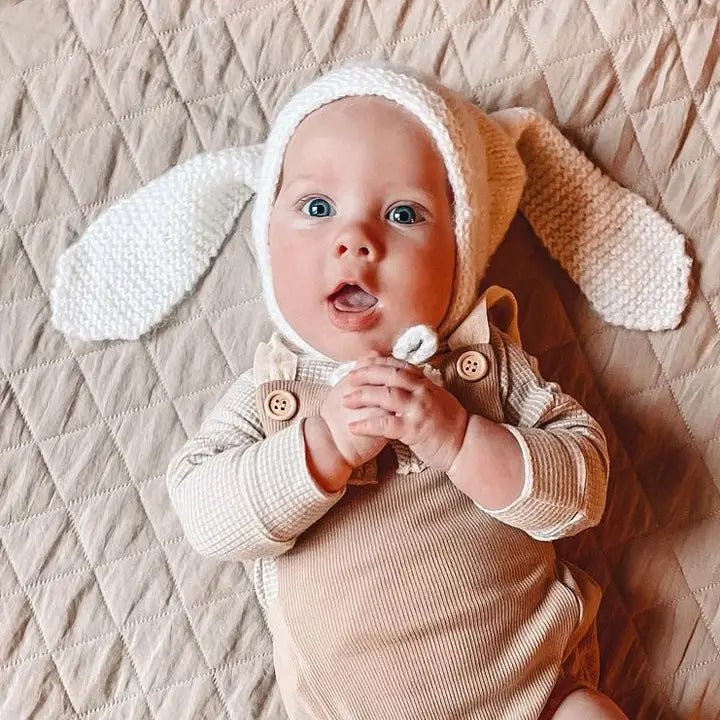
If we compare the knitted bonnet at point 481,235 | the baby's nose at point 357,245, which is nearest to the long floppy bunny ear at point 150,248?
the knitted bonnet at point 481,235

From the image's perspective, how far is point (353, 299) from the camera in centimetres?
86

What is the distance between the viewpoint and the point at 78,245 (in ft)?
3.34

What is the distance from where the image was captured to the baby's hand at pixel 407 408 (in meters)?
0.82

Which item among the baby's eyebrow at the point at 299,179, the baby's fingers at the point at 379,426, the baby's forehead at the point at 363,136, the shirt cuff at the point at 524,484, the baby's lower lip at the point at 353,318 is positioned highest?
the baby's forehead at the point at 363,136

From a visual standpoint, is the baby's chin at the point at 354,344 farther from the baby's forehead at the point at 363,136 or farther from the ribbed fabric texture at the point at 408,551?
the baby's forehead at the point at 363,136

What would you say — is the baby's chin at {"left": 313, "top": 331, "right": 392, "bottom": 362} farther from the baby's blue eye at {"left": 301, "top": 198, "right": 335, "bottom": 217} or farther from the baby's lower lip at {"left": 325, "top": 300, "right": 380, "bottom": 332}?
the baby's blue eye at {"left": 301, "top": 198, "right": 335, "bottom": 217}

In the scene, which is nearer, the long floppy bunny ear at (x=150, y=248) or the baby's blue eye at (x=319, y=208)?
the baby's blue eye at (x=319, y=208)

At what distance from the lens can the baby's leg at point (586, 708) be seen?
888 mm

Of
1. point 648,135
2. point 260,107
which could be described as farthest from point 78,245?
point 648,135

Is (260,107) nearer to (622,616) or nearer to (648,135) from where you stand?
(648,135)

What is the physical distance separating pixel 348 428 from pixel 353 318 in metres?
0.10

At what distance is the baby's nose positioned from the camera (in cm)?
83

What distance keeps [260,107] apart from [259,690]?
0.67 m

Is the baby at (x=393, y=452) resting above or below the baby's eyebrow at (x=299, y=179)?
below
